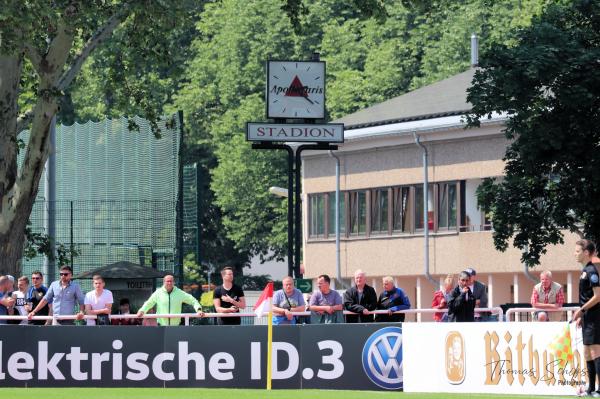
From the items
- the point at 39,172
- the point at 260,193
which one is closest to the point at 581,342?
the point at 39,172

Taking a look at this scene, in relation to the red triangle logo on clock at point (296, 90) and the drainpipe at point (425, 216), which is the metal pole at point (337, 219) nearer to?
the drainpipe at point (425, 216)

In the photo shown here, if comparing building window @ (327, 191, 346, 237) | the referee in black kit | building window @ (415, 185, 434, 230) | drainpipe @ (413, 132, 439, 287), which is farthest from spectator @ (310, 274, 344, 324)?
building window @ (327, 191, 346, 237)

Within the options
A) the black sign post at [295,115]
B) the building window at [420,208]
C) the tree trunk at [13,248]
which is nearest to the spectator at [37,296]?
the tree trunk at [13,248]

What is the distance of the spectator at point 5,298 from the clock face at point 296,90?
22.5ft

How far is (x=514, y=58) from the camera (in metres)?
37.0

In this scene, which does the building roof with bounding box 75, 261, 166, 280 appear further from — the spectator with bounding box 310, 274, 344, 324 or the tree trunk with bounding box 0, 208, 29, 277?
the spectator with bounding box 310, 274, 344, 324

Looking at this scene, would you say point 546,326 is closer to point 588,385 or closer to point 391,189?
point 588,385

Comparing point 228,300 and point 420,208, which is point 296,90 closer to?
point 228,300

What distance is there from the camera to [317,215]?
68312mm

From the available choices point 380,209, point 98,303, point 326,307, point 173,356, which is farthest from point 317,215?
point 173,356

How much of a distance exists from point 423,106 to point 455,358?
123 ft

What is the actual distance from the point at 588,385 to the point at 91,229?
18380mm

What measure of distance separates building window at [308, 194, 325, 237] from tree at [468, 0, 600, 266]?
29669 mm

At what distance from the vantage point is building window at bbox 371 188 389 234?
212 feet
